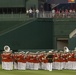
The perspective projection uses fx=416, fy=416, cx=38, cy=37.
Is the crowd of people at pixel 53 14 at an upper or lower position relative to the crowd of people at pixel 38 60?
upper

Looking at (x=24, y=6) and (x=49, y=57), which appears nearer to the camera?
(x=49, y=57)

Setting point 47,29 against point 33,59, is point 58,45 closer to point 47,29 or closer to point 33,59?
point 47,29

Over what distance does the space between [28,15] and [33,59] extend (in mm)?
17012

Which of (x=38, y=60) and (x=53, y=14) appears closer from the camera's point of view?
(x=38, y=60)

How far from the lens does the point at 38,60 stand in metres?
31.4

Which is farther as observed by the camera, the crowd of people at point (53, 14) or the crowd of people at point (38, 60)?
the crowd of people at point (53, 14)

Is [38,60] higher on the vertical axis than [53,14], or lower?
lower

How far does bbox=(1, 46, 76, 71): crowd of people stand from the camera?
1207 inches

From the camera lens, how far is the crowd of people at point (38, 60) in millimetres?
30664

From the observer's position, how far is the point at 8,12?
51281mm

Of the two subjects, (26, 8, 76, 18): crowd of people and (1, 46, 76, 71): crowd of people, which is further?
(26, 8, 76, 18): crowd of people

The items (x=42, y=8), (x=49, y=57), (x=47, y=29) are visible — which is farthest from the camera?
(x=42, y=8)

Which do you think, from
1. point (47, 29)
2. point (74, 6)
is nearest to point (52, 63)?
point (47, 29)

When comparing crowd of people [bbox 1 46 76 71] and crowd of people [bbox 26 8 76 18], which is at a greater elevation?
crowd of people [bbox 26 8 76 18]
